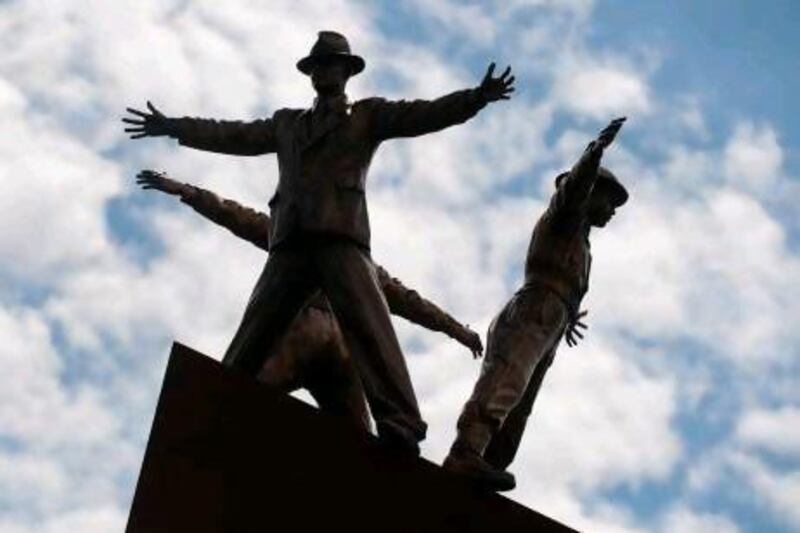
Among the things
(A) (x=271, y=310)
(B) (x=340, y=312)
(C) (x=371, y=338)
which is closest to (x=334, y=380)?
(A) (x=271, y=310)

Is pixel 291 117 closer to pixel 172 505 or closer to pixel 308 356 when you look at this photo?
pixel 308 356

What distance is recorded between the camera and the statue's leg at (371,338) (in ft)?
27.4

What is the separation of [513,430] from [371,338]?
181cm

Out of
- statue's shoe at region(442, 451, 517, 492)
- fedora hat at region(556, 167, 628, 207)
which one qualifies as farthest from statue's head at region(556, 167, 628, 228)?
statue's shoe at region(442, 451, 517, 492)

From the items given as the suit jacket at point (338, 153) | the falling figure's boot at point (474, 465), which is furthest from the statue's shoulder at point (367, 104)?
the falling figure's boot at point (474, 465)

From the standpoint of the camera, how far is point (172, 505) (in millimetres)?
7984

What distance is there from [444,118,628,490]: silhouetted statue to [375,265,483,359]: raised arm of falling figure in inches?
43.4

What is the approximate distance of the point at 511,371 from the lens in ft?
31.7

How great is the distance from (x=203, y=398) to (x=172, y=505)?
67 cm

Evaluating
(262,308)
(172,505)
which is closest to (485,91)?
(262,308)

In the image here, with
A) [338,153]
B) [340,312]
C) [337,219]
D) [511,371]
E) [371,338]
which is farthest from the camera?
[511,371]

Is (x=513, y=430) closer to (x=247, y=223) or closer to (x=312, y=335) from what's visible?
(x=312, y=335)

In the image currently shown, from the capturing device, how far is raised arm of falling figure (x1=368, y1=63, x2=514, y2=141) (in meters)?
8.73

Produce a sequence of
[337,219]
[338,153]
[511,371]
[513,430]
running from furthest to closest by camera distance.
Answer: [513,430] → [511,371] → [338,153] → [337,219]
